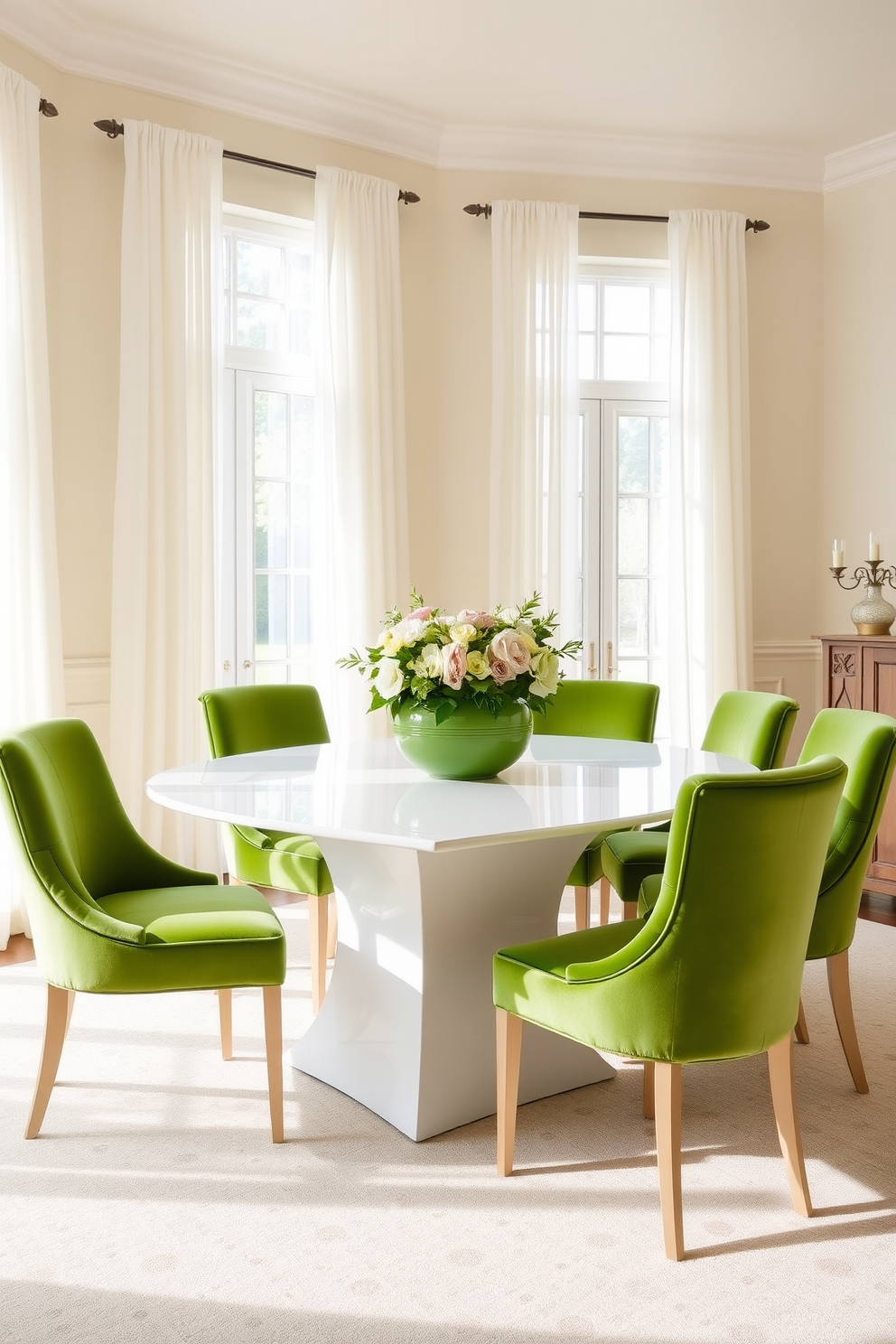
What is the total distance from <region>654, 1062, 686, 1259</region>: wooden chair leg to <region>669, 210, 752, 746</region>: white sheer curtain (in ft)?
11.3

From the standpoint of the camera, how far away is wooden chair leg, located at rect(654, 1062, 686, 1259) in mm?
2057

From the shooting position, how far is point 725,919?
199 cm

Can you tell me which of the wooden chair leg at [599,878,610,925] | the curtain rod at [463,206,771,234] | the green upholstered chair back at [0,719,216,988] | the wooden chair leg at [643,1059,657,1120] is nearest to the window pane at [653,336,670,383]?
the curtain rod at [463,206,771,234]

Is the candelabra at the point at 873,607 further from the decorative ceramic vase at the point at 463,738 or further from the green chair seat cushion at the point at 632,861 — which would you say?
the decorative ceramic vase at the point at 463,738

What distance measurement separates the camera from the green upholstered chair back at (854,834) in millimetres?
2574

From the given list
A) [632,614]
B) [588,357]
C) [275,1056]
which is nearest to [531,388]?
[588,357]

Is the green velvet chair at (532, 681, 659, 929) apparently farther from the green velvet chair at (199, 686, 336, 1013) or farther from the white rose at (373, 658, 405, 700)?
the white rose at (373, 658, 405, 700)

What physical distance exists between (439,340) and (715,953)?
4033 millimetres

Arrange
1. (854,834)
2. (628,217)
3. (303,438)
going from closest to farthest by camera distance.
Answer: (854,834) → (303,438) → (628,217)

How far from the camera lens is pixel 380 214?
5.06 meters

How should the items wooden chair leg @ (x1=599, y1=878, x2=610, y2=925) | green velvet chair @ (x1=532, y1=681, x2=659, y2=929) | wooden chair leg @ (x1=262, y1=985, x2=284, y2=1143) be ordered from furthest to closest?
green velvet chair @ (x1=532, y1=681, x2=659, y2=929) < wooden chair leg @ (x1=599, y1=878, x2=610, y2=925) < wooden chair leg @ (x1=262, y1=985, x2=284, y2=1143)

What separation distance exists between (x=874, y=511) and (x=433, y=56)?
2.87 metres

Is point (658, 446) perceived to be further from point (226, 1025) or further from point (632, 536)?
point (226, 1025)

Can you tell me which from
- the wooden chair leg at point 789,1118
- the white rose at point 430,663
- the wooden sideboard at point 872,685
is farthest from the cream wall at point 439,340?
the wooden chair leg at point 789,1118
